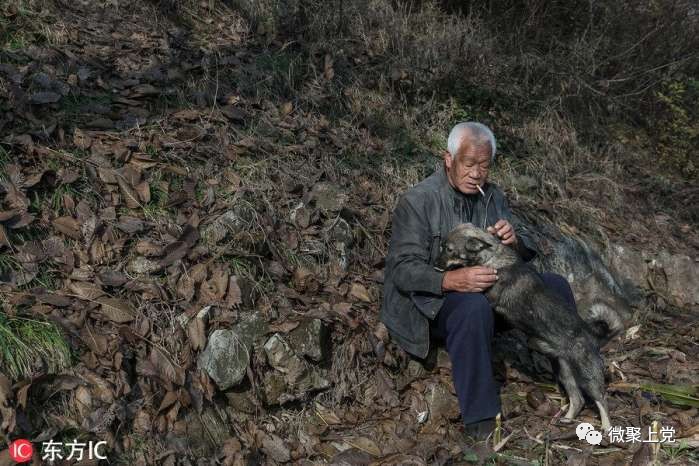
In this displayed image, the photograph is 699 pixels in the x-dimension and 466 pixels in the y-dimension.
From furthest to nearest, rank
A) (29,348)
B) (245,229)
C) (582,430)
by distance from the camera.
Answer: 1. (245,229)
2. (582,430)
3. (29,348)

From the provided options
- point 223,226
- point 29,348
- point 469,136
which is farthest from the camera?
point 223,226

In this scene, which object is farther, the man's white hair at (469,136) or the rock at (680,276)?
the rock at (680,276)

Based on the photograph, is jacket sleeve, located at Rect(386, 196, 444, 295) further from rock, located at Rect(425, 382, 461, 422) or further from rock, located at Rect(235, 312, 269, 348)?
rock, located at Rect(235, 312, 269, 348)

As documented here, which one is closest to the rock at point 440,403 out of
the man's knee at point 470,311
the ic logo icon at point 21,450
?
the man's knee at point 470,311

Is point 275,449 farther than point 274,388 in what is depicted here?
No

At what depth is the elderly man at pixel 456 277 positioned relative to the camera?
13.3 feet

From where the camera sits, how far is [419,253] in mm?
4395

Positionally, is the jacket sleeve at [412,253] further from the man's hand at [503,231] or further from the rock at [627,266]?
the rock at [627,266]

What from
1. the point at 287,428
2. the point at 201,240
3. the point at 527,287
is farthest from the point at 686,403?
the point at 201,240

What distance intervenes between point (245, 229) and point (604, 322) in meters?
2.60

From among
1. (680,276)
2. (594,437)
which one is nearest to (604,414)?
(594,437)

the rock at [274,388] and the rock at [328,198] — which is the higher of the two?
the rock at [328,198]

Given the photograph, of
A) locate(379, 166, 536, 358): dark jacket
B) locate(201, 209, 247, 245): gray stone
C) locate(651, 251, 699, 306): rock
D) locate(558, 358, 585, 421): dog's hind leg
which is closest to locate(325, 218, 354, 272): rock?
locate(379, 166, 536, 358): dark jacket

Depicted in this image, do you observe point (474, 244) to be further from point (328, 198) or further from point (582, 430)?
point (328, 198)
